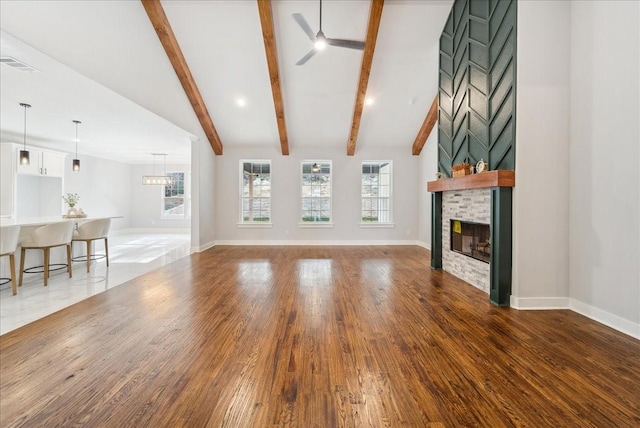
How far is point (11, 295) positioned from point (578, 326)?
6394mm

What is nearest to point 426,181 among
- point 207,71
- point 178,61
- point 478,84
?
point 478,84

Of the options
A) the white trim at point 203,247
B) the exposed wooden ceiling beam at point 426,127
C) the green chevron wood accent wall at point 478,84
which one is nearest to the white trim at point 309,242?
the white trim at point 203,247

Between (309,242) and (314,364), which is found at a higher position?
(309,242)

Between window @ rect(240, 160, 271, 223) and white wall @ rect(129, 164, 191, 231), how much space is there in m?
4.34

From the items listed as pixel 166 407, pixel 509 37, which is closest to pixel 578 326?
pixel 509 37

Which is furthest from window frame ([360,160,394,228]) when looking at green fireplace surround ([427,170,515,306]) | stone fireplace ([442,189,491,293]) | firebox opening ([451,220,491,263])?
green fireplace surround ([427,170,515,306])

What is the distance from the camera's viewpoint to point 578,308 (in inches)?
123

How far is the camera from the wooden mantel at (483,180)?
3240mm

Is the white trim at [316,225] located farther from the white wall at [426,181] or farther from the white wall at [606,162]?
the white wall at [606,162]

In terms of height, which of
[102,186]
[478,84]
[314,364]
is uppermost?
[478,84]

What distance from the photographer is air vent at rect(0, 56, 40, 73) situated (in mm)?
3628

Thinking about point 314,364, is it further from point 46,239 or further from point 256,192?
point 256,192

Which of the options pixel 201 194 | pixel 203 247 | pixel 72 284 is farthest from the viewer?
pixel 203 247

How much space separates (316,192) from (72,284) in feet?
18.7
